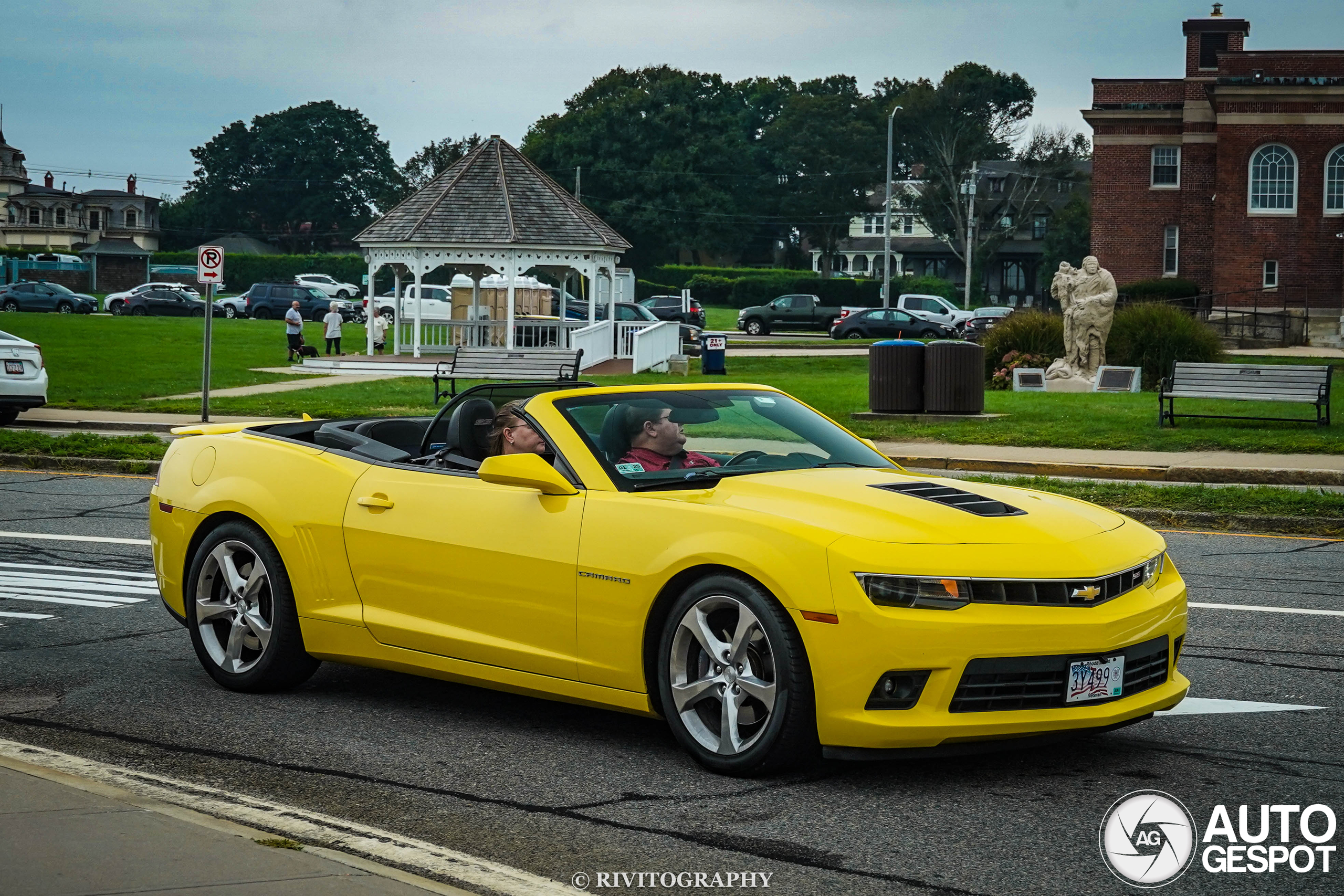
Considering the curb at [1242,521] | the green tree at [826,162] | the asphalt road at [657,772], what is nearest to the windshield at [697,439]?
the asphalt road at [657,772]

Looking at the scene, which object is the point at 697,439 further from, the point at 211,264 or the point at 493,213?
the point at 493,213

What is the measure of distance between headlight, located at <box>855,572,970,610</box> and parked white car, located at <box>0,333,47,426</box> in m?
19.8

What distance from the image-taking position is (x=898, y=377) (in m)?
21.8

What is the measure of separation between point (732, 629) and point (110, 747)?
95.0 inches

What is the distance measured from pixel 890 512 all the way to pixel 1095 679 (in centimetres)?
88

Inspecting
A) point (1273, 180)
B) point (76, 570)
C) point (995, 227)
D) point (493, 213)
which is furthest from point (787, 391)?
point (995, 227)

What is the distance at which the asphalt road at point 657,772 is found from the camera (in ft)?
14.6

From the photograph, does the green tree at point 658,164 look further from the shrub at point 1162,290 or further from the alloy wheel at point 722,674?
the alloy wheel at point 722,674

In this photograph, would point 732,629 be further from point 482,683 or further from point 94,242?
point 94,242

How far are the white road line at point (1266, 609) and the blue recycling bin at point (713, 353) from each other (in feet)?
85.2

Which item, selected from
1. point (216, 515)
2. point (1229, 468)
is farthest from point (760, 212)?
point (216, 515)

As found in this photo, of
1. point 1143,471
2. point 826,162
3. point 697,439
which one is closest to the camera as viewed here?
point 697,439

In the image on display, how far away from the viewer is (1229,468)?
15.3m

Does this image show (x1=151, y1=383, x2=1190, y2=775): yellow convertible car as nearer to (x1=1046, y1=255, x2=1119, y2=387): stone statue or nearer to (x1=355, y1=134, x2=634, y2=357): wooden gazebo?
(x1=1046, y1=255, x2=1119, y2=387): stone statue
